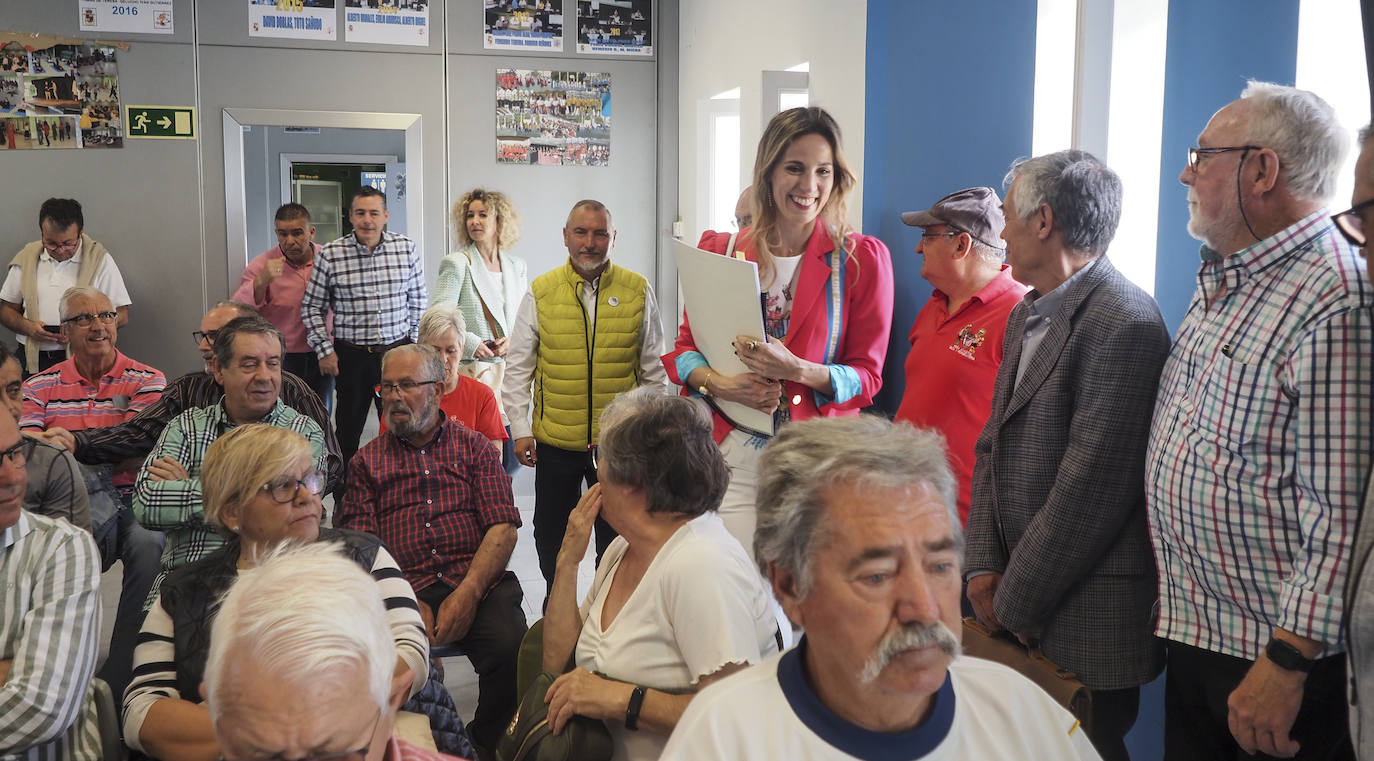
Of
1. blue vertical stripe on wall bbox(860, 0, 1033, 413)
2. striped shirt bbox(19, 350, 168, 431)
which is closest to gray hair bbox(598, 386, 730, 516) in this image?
blue vertical stripe on wall bbox(860, 0, 1033, 413)

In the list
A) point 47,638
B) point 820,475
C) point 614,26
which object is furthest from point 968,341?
point 614,26

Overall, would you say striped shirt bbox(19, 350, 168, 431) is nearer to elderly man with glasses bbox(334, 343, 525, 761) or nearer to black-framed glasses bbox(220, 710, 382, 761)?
elderly man with glasses bbox(334, 343, 525, 761)

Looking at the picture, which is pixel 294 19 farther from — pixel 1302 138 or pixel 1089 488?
pixel 1302 138

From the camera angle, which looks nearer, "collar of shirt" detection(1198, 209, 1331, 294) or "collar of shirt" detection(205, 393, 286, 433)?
"collar of shirt" detection(1198, 209, 1331, 294)

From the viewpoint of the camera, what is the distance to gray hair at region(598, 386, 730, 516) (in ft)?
6.83

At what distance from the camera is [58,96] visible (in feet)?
21.5

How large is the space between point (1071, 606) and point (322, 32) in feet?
20.8

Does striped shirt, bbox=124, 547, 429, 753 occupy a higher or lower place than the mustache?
lower

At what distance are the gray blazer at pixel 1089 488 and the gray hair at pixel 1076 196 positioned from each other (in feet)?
0.30

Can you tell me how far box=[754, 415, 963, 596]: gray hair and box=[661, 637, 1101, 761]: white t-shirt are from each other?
0.13 m

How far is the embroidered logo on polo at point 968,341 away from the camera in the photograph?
2705 mm

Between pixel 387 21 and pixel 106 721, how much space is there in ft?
19.0

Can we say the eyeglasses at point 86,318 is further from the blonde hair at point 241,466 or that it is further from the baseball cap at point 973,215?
the baseball cap at point 973,215

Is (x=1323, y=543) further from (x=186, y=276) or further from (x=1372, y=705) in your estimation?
(x=186, y=276)
